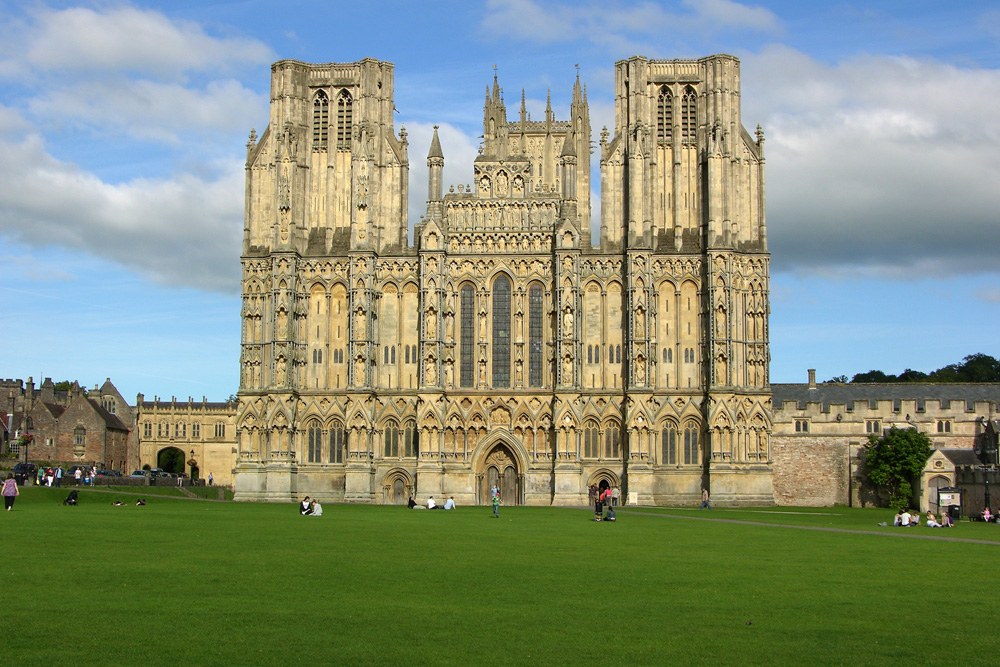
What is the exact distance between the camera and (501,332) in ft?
236

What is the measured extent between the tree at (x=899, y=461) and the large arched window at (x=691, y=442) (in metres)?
11.9

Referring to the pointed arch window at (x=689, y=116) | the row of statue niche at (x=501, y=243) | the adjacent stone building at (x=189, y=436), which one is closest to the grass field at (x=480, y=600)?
the row of statue niche at (x=501, y=243)

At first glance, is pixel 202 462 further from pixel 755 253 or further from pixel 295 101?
pixel 755 253

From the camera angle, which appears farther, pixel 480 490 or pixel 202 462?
pixel 202 462

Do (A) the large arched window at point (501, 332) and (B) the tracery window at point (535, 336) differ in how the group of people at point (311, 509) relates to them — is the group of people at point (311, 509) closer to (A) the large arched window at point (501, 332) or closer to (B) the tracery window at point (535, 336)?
(A) the large arched window at point (501, 332)

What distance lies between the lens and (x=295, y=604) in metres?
18.0

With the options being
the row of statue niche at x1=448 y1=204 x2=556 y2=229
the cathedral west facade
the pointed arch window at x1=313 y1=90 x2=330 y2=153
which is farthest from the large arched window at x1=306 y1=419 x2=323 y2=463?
the pointed arch window at x1=313 y1=90 x2=330 y2=153

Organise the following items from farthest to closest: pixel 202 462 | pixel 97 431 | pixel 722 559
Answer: pixel 202 462, pixel 97 431, pixel 722 559

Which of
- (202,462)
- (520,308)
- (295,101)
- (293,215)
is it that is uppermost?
(295,101)

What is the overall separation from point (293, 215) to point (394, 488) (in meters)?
19.6

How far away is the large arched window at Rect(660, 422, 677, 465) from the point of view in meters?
70.1

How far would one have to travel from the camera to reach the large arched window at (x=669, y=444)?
2761 inches

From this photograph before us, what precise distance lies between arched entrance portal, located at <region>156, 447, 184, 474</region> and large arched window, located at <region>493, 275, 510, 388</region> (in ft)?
218

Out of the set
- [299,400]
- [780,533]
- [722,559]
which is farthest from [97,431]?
[722,559]
